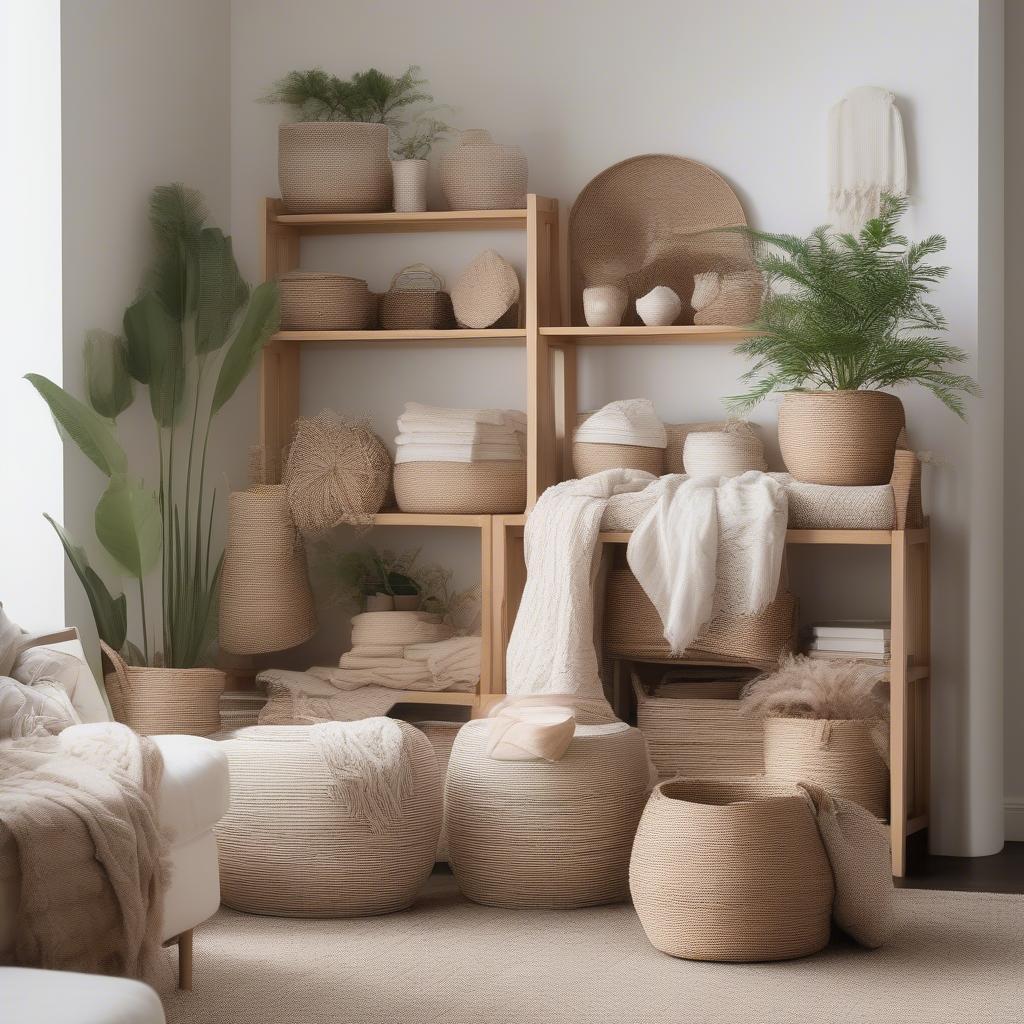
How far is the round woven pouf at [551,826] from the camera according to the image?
3.42m

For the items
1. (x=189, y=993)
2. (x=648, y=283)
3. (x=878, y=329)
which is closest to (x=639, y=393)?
(x=648, y=283)

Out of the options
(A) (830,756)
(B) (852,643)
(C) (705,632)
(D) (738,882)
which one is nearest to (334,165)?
(C) (705,632)

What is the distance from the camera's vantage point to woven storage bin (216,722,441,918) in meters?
3.31

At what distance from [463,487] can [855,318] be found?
1129mm

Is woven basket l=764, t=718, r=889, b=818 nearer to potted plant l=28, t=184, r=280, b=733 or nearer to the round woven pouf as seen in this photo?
the round woven pouf

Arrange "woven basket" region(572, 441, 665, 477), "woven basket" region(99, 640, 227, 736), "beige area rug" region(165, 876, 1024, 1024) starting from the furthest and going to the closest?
"woven basket" region(572, 441, 665, 477), "woven basket" region(99, 640, 227, 736), "beige area rug" region(165, 876, 1024, 1024)

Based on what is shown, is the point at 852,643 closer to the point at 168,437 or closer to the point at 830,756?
the point at 830,756

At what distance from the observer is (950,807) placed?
4109 millimetres

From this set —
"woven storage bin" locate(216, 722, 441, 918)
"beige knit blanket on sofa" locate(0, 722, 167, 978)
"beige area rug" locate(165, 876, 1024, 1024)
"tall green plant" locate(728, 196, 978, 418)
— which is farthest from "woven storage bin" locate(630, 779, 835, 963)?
"tall green plant" locate(728, 196, 978, 418)

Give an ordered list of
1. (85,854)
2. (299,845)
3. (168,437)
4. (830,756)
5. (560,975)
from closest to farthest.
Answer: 1. (85,854)
2. (560,975)
3. (299,845)
4. (830,756)
5. (168,437)

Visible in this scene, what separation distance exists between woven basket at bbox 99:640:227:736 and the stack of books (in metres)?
1.56

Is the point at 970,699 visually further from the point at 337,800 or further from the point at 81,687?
the point at 81,687

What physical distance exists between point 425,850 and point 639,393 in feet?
5.19

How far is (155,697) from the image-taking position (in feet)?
12.3
